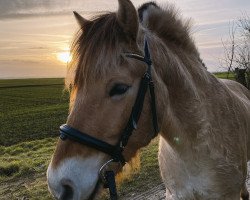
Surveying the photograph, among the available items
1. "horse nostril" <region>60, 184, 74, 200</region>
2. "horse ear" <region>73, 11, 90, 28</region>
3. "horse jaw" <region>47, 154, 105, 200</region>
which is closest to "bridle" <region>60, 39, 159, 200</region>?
"horse jaw" <region>47, 154, 105, 200</region>

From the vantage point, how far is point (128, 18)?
2.83 meters

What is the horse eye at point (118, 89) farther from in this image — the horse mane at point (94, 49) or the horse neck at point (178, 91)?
the horse neck at point (178, 91)

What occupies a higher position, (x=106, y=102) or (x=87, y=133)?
(x=106, y=102)

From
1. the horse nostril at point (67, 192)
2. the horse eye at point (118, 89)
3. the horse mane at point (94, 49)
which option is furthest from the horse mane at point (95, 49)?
the horse nostril at point (67, 192)

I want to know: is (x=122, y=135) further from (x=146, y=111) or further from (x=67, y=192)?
(x=67, y=192)

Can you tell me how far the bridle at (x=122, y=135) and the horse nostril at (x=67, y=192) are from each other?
0.25 m

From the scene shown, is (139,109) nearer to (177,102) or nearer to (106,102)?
(106,102)

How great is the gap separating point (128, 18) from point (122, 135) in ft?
2.89

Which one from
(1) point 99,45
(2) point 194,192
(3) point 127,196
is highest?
(1) point 99,45

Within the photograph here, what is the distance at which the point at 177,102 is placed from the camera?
11.3 feet

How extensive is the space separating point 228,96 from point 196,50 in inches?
25.0

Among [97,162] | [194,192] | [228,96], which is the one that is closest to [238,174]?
[194,192]

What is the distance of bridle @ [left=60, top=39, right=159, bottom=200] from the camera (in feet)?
8.68

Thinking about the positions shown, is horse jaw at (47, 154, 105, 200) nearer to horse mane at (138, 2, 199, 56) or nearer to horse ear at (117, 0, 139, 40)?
horse ear at (117, 0, 139, 40)
